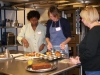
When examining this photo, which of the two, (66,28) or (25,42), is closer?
(66,28)

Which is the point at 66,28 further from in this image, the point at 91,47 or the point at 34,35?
the point at 91,47

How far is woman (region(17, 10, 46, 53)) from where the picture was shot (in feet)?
8.96

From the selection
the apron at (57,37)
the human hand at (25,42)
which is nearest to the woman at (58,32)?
the apron at (57,37)

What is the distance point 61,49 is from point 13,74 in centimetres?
110

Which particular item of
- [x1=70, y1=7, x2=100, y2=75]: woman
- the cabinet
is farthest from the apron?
the cabinet

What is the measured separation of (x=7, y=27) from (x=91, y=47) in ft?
10.2

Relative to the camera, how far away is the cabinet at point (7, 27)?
4367mm

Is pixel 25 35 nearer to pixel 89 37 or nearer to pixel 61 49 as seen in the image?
pixel 61 49

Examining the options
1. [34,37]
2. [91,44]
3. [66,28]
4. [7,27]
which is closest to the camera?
[91,44]

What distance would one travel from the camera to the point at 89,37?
1570 mm

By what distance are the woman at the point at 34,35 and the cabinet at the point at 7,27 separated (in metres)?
1.58

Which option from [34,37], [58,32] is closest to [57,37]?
[58,32]

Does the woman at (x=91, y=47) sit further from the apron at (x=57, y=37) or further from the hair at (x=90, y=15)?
the apron at (x=57, y=37)

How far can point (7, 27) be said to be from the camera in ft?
14.2
